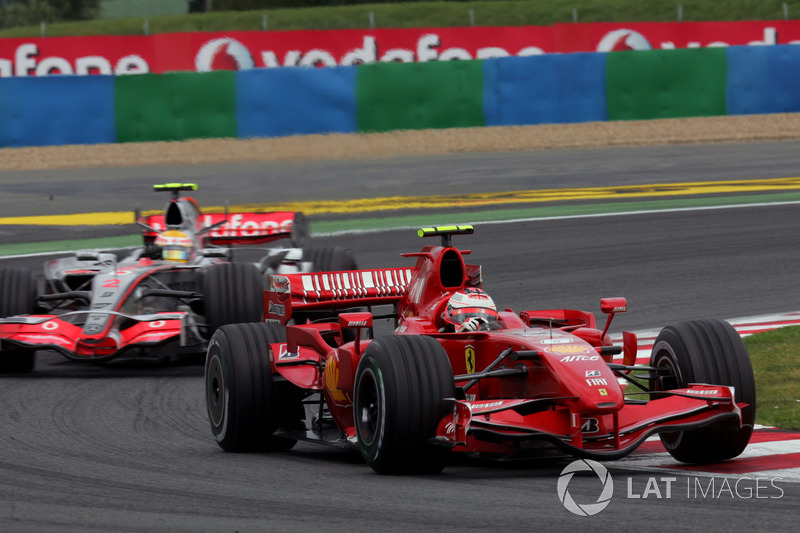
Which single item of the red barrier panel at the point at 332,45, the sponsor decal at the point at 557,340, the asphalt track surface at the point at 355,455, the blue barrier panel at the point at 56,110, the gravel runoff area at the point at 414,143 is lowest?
the asphalt track surface at the point at 355,455

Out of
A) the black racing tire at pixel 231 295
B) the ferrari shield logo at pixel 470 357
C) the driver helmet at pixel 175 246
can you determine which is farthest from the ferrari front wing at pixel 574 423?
the driver helmet at pixel 175 246

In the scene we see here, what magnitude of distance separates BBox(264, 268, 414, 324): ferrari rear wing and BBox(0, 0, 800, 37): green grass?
40494 millimetres

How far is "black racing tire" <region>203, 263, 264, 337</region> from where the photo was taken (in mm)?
11562

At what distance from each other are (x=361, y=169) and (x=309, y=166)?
1128mm

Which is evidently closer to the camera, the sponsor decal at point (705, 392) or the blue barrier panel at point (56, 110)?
the sponsor decal at point (705, 392)

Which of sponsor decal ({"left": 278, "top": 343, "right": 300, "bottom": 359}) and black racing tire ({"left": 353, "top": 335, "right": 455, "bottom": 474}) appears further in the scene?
sponsor decal ({"left": 278, "top": 343, "right": 300, "bottom": 359})

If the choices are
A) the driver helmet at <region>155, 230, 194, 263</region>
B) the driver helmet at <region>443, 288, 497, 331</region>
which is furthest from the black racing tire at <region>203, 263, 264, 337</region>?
the driver helmet at <region>443, 288, 497, 331</region>

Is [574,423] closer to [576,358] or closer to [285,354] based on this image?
[576,358]

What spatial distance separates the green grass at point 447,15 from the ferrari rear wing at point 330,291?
4049 cm

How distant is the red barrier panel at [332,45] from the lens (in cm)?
3262

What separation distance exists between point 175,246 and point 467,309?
19.0ft

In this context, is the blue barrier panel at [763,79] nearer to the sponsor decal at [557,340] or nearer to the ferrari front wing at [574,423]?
the sponsor decal at [557,340]

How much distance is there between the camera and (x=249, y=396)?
8164mm

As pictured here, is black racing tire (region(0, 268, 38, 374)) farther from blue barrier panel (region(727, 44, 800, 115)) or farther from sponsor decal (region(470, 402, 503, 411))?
blue barrier panel (region(727, 44, 800, 115))
